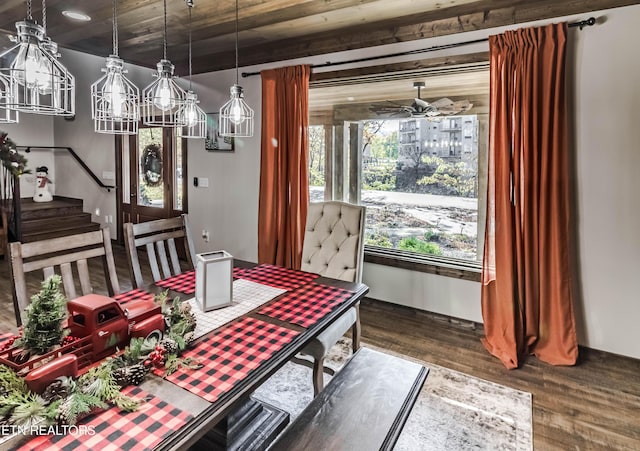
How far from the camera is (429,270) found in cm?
346

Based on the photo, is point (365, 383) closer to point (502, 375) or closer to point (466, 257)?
point (502, 375)

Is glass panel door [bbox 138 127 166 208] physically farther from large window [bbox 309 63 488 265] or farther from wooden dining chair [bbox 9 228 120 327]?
wooden dining chair [bbox 9 228 120 327]

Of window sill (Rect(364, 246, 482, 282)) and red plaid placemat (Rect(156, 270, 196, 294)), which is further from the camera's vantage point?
window sill (Rect(364, 246, 482, 282))

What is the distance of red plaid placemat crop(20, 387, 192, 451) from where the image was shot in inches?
35.0

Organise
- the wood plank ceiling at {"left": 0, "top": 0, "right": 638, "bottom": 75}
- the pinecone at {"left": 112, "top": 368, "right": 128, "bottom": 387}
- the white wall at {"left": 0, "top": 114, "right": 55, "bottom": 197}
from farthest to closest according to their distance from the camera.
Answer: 1. the white wall at {"left": 0, "top": 114, "right": 55, "bottom": 197}
2. the wood plank ceiling at {"left": 0, "top": 0, "right": 638, "bottom": 75}
3. the pinecone at {"left": 112, "top": 368, "right": 128, "bottom": 387}

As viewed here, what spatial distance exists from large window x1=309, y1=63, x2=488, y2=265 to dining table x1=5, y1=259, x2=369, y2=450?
171 cm

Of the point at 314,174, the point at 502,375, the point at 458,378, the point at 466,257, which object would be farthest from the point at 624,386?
the point at 314,174

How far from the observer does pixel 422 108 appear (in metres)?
3.45

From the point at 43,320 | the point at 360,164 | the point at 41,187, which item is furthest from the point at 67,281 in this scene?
the point at 41,187

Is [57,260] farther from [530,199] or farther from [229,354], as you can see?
[530,199]

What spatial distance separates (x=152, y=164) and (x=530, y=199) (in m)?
4.69

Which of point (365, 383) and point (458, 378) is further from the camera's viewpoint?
point (458, 378)

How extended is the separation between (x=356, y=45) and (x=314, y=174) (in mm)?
1262

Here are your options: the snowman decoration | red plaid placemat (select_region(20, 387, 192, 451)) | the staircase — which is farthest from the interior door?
red plaid placemat (select_region(20, 387, 192, 451))
